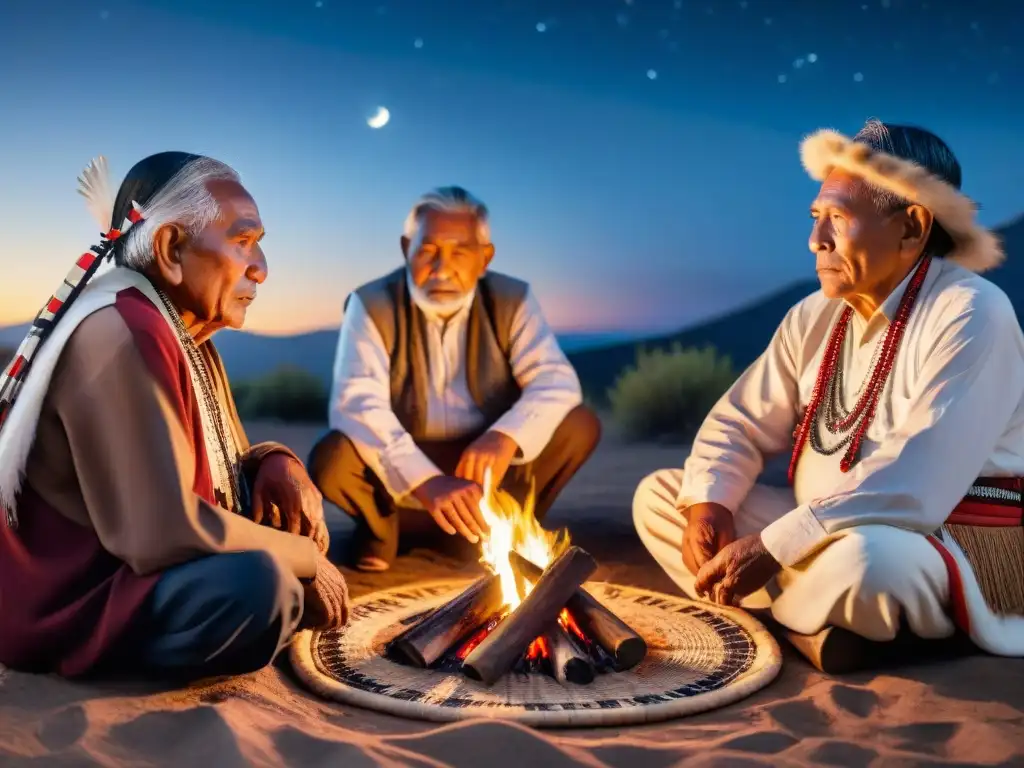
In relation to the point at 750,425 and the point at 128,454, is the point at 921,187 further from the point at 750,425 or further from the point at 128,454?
the point at 128,454

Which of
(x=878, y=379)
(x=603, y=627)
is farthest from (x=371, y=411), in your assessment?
(x=878, y=379)

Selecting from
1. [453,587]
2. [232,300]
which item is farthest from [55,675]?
[453,587]

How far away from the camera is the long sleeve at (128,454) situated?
9.64 feet

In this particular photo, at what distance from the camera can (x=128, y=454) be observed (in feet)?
9.64

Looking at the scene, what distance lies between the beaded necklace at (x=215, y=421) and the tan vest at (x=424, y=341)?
1649mm

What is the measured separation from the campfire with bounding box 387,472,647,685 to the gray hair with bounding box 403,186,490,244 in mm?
1848

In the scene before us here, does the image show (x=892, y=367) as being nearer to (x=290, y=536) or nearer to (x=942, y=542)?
(x=942, y=542)

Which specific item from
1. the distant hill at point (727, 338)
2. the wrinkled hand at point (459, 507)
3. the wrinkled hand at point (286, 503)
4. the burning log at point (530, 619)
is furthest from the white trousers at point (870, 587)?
the distant hill at point (727, 338)

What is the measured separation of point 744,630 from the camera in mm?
3811

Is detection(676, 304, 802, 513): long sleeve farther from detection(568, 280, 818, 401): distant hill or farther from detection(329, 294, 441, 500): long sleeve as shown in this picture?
detection(568, 280, 818, 401): distant hill

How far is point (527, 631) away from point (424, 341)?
2129mm

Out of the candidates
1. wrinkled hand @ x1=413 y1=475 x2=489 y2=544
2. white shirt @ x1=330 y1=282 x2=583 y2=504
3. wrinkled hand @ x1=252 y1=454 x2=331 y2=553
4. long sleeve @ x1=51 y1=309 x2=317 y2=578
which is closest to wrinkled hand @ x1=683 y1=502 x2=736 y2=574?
wrinkled hand @ x1=413 y1=475 x2=489 y2=544

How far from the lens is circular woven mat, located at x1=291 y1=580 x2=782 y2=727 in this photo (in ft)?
9.89

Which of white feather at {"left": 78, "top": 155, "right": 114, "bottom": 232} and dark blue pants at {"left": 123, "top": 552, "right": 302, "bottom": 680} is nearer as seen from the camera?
dark blue pants at {"left": 123, "top": 552, "right": 302, "bottom": 680}
